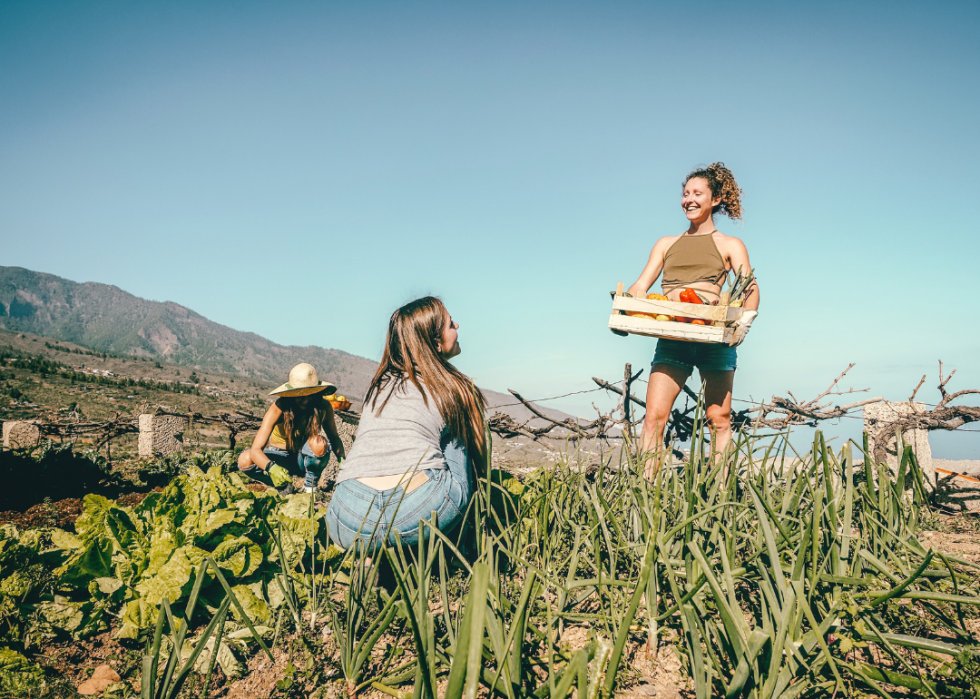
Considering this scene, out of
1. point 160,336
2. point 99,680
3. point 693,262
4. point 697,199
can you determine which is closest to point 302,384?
point 99,680

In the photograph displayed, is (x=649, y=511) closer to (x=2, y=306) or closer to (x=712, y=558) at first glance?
(x=712, y=558)

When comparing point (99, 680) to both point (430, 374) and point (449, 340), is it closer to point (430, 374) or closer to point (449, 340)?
point (430, 374)

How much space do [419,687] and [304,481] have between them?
417cm

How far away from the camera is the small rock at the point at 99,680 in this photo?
155cm

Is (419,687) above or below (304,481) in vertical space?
above

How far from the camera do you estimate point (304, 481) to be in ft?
15.9

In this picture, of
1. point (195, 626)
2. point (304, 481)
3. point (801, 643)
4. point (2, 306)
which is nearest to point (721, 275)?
point (801, 643)

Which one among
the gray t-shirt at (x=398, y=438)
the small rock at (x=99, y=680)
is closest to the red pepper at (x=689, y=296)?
the gray t-shirt at (x=398, y=438)

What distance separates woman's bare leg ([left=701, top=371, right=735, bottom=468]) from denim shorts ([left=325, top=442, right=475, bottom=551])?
5.49 ft

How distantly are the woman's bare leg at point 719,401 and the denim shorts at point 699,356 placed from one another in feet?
0.16

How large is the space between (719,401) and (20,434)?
716 centimetres

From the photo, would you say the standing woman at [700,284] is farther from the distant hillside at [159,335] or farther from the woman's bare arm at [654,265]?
the distant hillside at [159,335]

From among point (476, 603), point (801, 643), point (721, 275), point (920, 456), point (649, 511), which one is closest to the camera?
point (476, 603)

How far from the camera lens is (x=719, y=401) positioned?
3045mm
